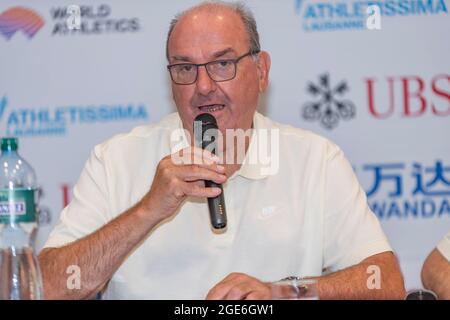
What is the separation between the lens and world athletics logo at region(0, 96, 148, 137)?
108 inches

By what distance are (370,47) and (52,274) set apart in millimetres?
1443

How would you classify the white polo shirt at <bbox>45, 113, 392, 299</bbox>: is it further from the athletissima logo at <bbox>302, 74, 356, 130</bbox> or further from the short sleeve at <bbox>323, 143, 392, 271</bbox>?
the athletissima logo at <bbox>302, 74, 356, 130</bbox>

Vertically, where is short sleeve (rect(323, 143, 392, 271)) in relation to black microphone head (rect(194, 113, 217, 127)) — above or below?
below

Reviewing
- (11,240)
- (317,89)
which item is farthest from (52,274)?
(317,89)

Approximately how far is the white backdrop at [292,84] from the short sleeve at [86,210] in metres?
0.59

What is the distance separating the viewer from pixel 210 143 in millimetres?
1848

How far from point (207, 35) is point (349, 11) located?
32.5 inches

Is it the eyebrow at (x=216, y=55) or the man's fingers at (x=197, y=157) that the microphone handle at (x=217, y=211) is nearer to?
the man's fingers at (x=197, y=157)

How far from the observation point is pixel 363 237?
206 centimetres

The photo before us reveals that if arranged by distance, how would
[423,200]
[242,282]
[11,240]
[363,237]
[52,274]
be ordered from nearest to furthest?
[242,282] < [11,240] < [52,274] < [363,237] < [423,200]

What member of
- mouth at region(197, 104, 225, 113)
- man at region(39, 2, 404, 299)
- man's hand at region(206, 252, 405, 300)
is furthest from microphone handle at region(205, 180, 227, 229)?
mouth at region(197, 104, 225, 113)

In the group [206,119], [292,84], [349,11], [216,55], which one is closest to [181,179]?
[206,119]

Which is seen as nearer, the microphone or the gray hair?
the microphone

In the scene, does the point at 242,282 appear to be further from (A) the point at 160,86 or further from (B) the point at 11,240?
(A) the point at 160,86
